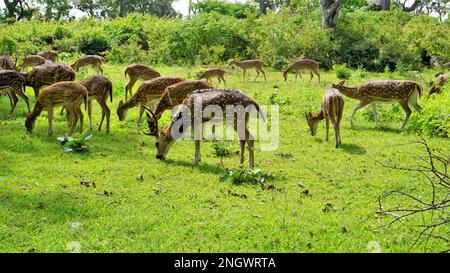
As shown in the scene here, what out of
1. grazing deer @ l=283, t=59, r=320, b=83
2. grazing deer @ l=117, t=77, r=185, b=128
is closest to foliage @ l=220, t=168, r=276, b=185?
grazing deer @ l=117, t=77, r=185, b=128

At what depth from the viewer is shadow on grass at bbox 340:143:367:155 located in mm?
11500

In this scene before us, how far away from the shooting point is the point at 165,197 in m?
8.32

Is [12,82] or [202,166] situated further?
[12,82]

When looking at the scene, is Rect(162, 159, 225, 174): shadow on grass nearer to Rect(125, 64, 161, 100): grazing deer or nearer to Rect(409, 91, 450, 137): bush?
Rect(409, 91, 450, 137): bush

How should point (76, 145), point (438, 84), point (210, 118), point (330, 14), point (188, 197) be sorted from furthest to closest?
1. point (330, 14)
2. point (438, 84)
3. point (76, 145)
4. point (210, 118)
5. point (188, 197)

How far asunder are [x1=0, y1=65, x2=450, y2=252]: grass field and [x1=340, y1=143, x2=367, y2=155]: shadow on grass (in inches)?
0.9

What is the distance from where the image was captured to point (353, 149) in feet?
38.7

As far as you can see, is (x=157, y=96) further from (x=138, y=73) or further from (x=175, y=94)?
(x=138, y=73)

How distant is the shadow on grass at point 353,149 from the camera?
1150 cm

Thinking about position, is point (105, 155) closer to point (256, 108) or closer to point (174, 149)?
point (174, 149)

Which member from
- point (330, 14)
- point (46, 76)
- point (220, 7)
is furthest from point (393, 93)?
point (220, 7)

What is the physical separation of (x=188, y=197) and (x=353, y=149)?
4.95m

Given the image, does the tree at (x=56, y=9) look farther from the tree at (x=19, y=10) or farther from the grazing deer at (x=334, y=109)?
the grazing deer at (x=334, y=109)

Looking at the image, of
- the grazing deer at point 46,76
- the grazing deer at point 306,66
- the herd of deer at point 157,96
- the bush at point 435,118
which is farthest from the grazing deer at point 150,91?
the grazing deer at point 306,66
